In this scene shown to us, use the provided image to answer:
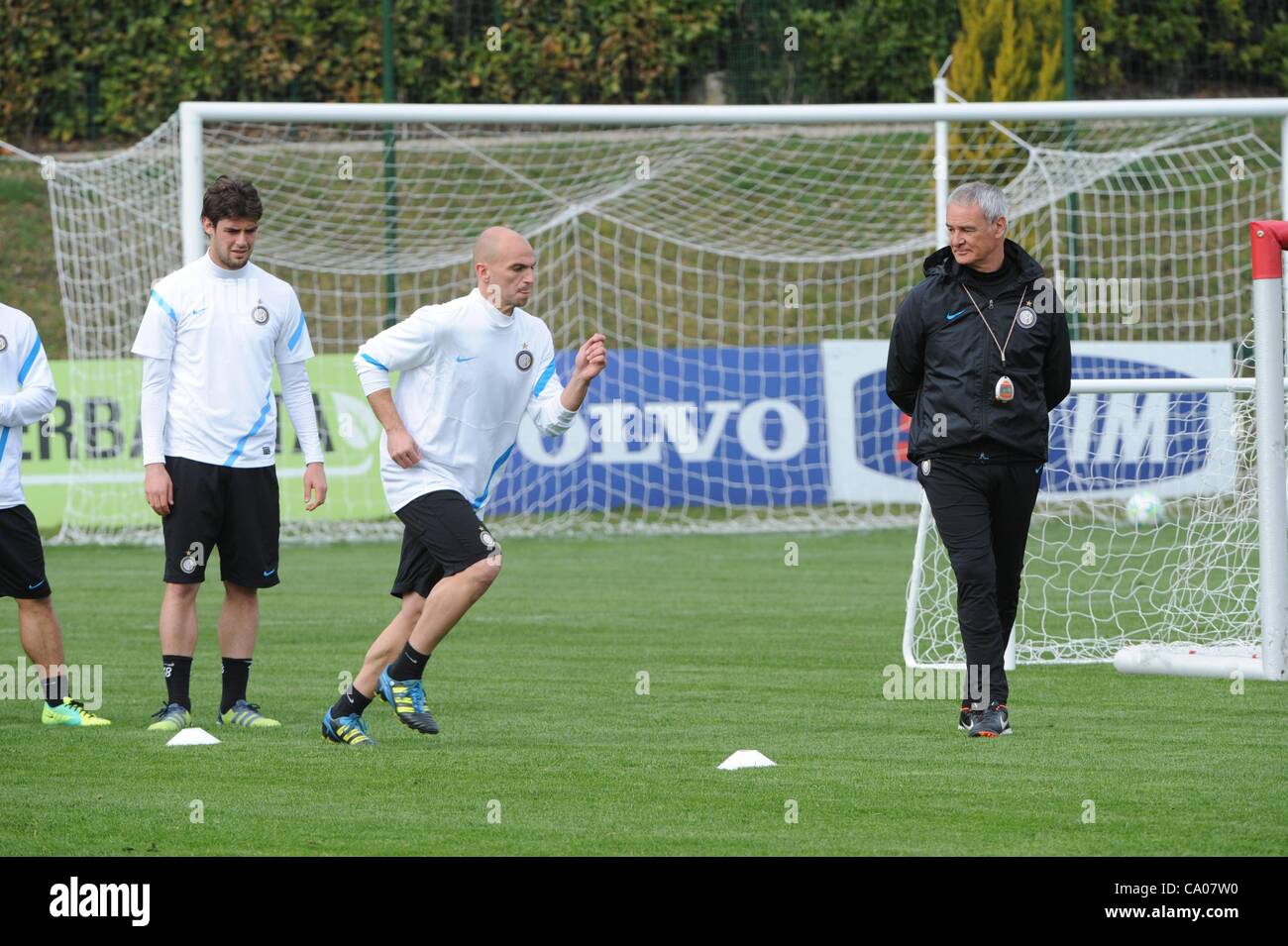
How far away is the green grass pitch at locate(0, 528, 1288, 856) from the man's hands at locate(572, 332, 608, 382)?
4.37 ft

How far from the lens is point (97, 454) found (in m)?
16.3

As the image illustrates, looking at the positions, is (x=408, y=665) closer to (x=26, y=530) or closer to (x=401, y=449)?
(x=401, y=449)

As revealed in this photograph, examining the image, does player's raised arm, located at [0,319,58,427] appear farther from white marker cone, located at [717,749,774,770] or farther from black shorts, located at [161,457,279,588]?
white marker cone, located at [717,749,774,770]

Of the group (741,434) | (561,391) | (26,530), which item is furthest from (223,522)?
(741,434)

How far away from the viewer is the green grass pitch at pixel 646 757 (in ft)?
17.8

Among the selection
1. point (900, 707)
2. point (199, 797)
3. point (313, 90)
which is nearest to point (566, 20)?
point (313, 90)

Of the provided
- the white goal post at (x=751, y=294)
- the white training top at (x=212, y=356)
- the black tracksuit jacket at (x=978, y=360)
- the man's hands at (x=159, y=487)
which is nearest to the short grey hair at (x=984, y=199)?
the black tracksuit jacket at (x=978, y=360)

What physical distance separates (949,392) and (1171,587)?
12.9ft

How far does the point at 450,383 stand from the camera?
7.05m

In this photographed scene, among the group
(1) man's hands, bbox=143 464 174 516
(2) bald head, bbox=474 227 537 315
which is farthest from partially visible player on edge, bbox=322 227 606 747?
(1) man's hands, bbox=143 464 174 516

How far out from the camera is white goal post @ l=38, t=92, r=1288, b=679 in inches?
446

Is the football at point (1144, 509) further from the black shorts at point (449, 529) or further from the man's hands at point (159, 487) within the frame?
the man's hands at point (159, 487)

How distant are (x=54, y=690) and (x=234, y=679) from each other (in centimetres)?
72

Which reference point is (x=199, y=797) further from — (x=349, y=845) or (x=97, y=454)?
(x=97, y=454)
